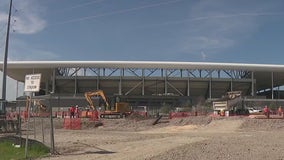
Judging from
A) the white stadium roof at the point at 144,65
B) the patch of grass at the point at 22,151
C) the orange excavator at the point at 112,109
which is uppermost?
the white stadium roof at the point at 144,65

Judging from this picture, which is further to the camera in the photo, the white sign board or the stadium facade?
the stadium facade

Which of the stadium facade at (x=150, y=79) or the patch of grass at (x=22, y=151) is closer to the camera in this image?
the patch of grass at (x=22, y=151)

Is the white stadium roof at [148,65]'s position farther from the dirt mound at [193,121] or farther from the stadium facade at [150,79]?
the dirt mound at [193,121]

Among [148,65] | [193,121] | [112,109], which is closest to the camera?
[193,121]

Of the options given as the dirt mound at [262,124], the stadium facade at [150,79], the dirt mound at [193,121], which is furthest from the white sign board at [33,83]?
the stadium facade at [150,79]

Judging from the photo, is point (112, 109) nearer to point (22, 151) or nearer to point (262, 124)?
point (262, 124)

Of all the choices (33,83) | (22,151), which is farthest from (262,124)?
(33,83)

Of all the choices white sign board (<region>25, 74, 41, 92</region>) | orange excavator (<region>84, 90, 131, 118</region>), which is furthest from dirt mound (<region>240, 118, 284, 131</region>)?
orange excavator (<region>84, 90, 131, 118</region>)

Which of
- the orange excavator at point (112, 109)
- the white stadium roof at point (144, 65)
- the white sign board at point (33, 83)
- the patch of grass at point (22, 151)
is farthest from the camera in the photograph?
the white stadium roof at point (144, 65)

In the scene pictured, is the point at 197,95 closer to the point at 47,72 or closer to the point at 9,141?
the point at 47,72

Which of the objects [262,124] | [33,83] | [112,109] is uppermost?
Result: [33,83]

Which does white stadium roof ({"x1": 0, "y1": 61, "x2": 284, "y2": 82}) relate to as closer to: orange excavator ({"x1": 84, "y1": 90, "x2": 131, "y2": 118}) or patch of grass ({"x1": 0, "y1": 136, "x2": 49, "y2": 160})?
orange excavator ({"x1": 84, "y1": 90, "x2": 131, "y2": 118})

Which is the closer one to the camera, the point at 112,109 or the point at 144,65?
the point at 112,109

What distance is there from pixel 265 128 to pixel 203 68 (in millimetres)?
79614
